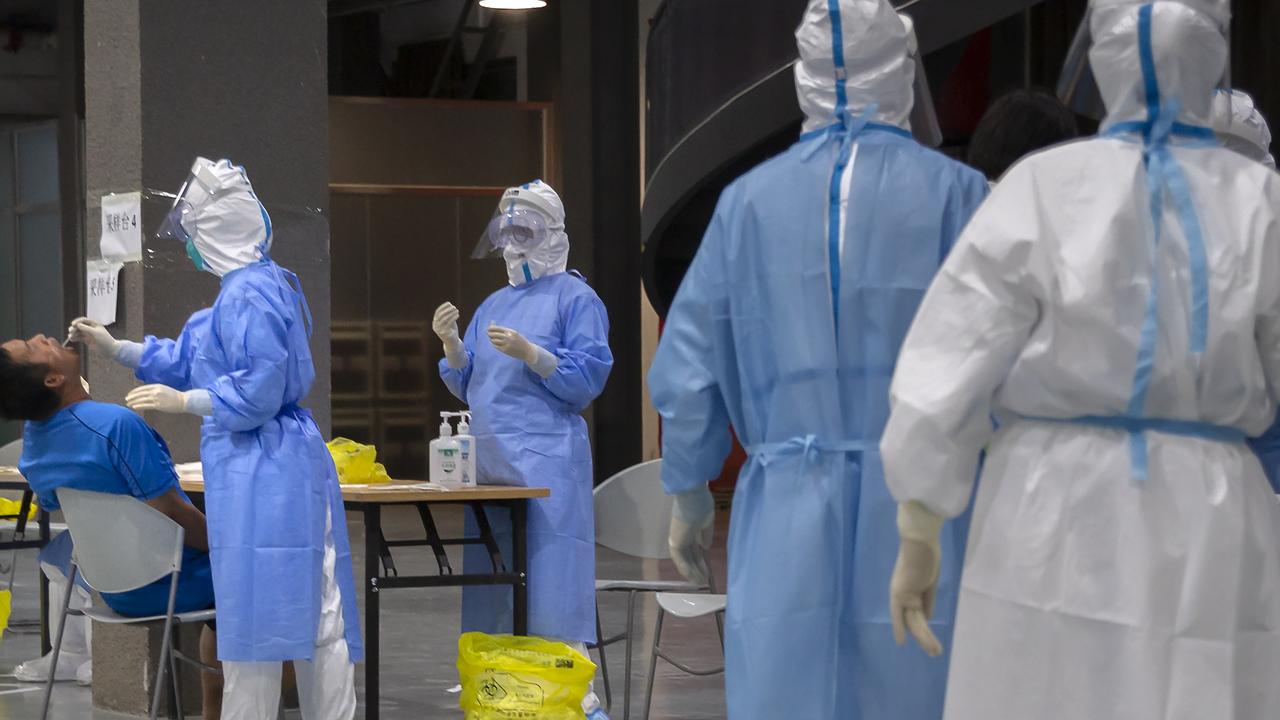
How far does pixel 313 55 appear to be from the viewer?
5.38 meters

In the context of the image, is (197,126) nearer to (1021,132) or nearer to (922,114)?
(1021,132)

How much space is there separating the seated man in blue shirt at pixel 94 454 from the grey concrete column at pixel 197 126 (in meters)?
0.66

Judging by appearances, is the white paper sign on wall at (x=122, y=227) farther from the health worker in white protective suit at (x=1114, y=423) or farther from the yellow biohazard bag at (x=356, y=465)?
the health worker in white protective suit at (x=1114, y=423)

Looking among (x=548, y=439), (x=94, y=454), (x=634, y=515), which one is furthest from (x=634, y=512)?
(x=94, y=454)

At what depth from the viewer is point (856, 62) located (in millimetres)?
2689

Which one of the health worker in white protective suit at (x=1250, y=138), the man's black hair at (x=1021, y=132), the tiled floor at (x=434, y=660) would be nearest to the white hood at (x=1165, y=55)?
the health worker in white protective suit at (x=1250, y=138)

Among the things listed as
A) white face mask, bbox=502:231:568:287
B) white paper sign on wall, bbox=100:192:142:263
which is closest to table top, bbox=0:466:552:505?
white face mask, bbox=502:231:568:287

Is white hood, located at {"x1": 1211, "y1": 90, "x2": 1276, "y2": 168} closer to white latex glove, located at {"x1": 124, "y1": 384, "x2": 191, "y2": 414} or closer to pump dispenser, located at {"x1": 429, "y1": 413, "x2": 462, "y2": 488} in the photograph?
pump dispenser, located at {"x1": 429, "y1": 413, "x2": 462, "y2": 488}

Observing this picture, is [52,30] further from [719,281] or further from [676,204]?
[719,281]

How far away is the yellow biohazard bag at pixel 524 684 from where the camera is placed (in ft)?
14.2

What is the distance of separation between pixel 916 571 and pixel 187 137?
3557 mm

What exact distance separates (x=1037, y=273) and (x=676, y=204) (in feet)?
18.6

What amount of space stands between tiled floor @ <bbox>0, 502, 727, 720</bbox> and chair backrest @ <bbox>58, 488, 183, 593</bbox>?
108 centimetres

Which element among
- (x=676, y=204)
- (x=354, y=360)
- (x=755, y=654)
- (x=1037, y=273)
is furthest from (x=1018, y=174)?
(x=354, y=360)
